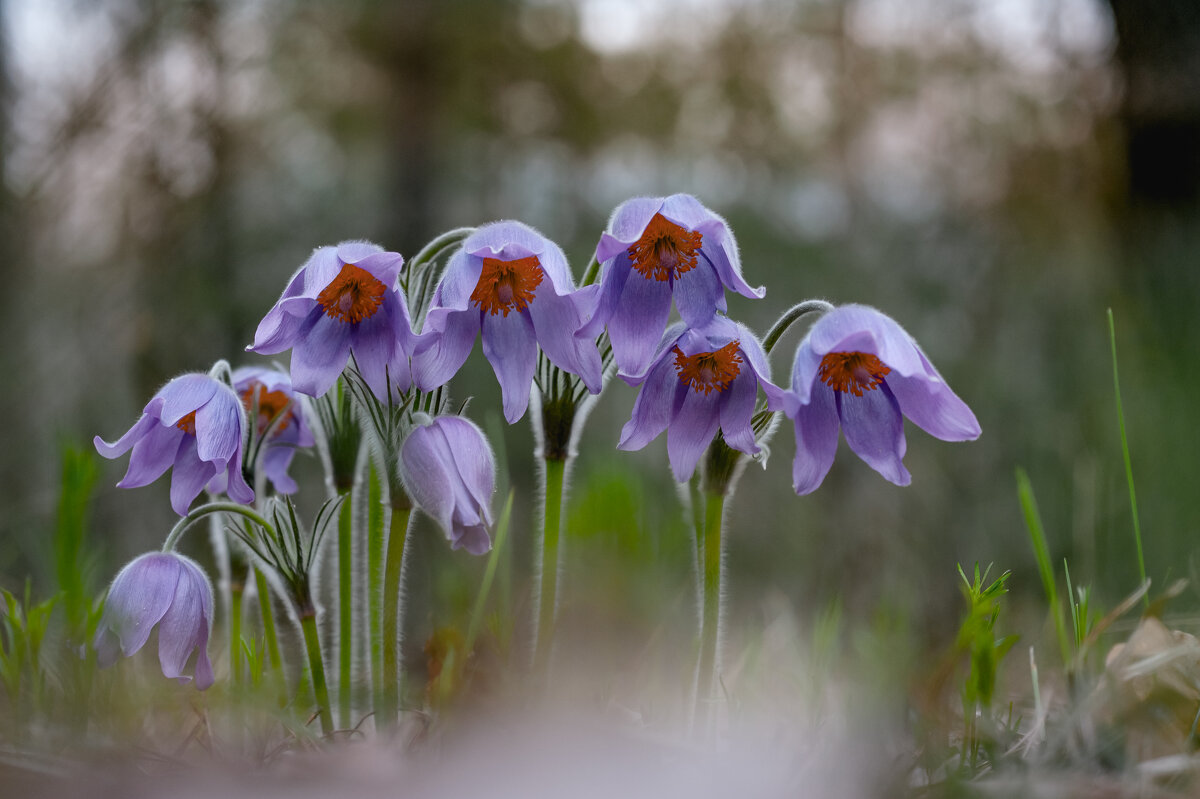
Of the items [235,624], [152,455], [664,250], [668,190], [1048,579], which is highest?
[668,190]

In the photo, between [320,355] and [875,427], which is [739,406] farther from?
[320,355]

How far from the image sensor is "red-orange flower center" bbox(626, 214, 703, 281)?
88 cm

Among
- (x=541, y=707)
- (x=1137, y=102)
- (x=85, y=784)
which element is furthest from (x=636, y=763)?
(x=1137, y=102)

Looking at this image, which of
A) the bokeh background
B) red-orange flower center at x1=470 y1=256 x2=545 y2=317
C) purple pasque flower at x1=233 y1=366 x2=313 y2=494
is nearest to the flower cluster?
red-orange flower center at x1=470 y1=256 x2=545 y2=317

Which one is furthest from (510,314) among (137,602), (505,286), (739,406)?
(137,602)

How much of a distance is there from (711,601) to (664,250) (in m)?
0.36

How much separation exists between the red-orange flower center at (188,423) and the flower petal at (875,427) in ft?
2.23

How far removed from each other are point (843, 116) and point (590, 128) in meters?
1.02

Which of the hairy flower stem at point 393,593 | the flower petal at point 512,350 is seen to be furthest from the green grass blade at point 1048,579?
the hairy flower stem at point 393,593

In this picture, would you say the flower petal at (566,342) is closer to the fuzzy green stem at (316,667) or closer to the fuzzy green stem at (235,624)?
the fuzzy green stem at (316,667)

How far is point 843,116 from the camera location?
11.3 feet

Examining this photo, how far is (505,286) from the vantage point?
871 mm

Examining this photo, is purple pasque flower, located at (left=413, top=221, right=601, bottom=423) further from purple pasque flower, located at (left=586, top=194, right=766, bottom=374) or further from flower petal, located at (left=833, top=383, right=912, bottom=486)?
flower petal, located at (left=833, top=383, right=912, bottom=486)

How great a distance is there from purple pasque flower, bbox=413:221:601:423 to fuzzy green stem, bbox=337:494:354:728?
0.78 ft
